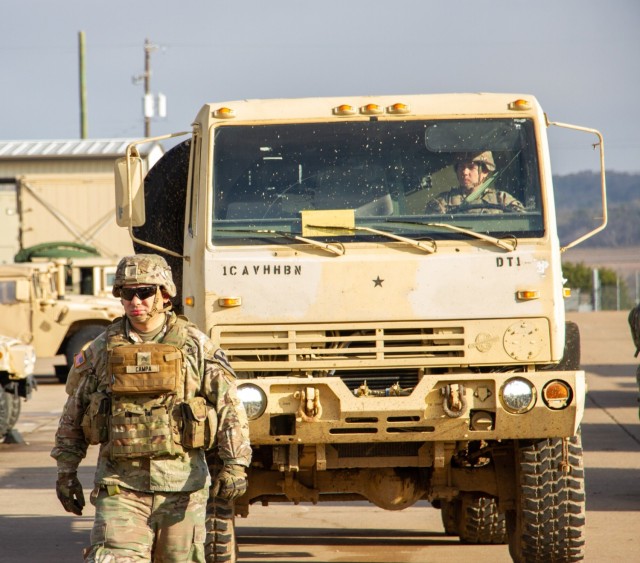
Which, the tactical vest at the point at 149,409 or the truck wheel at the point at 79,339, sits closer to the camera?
the tactical vest at the point at 149,409

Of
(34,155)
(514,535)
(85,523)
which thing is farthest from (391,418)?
(34,155)

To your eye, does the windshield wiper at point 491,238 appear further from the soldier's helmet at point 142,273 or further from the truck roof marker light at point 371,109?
the soldier's helmet at point 142,273

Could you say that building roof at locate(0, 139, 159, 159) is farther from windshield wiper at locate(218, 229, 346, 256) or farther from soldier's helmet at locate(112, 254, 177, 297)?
soldier's helmet at locate(112, 254, 177, 297)

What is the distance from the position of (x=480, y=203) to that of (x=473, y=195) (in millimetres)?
60

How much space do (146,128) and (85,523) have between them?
48384mm

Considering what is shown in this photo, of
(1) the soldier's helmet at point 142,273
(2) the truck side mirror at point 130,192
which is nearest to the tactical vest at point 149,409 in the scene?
(1) the soldier's helmet at point 142,273

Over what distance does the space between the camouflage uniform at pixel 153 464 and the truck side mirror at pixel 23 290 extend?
1601 centimetres

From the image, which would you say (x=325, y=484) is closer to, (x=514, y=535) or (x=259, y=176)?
(x=514, y=535)

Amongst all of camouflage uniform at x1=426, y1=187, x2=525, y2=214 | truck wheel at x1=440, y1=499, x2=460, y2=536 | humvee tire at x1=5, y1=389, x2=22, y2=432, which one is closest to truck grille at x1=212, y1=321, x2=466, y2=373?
camouflage uniform at x1=426, y1=187, x2=525, y2=214

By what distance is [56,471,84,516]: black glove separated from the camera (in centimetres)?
572

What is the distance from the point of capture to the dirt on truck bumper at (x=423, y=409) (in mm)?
6945

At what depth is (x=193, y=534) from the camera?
579 cm

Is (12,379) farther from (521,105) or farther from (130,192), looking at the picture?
(521,105)

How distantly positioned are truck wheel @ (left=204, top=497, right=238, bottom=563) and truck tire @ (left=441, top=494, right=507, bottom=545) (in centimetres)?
217
